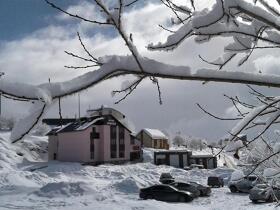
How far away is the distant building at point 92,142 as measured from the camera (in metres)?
48.5

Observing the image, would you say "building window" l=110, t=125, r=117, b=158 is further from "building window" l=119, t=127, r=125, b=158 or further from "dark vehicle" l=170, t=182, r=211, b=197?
"dark vehicle" l=170, t=182, r=211, b=197

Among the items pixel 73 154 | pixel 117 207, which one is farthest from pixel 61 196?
pixel 73 154

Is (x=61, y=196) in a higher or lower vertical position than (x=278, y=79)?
lower

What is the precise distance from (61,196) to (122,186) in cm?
618

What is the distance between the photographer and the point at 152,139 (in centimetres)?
6806

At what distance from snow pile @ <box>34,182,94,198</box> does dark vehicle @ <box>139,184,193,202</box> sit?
4.36 m

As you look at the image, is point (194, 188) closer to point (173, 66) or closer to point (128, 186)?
point (128, 186)

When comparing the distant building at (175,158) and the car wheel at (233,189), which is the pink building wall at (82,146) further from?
the car wheel at (233,189)

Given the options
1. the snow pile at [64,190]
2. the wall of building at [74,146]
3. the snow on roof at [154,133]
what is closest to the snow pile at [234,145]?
the snow pile at [64,190]

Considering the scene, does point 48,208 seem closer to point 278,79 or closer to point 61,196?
point 61,196

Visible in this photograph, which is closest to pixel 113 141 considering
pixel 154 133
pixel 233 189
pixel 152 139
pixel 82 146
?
pixel 82 146

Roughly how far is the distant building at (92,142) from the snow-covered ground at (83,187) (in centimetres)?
309

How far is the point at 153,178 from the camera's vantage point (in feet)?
126

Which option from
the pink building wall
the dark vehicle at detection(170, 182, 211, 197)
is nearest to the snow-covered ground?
the dark vehicle at detection(170, 182, 211, 197)
